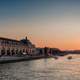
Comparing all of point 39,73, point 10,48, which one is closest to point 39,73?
point 39,73

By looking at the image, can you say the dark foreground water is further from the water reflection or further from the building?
the building

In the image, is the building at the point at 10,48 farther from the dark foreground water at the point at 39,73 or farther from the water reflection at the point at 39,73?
the water reflection at the point at 39,73

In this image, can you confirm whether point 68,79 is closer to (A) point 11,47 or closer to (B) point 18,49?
(A) point 11,47

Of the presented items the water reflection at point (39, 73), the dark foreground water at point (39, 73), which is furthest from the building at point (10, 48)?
the water reflection at point (39, 73)

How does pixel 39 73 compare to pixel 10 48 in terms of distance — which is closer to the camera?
pixel 39 73

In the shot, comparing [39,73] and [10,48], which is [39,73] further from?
[10,48]

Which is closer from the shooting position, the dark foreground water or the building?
the dark foreground water

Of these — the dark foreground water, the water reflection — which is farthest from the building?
the water reflection

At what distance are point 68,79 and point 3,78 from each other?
10.0 metres

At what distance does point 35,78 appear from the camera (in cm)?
4319

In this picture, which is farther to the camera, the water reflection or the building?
the building

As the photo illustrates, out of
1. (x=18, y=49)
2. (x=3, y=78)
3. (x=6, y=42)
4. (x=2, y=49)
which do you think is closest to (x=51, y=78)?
(x=3, y=78)

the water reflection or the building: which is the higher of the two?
the building

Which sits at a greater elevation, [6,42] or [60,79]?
[6,42]
